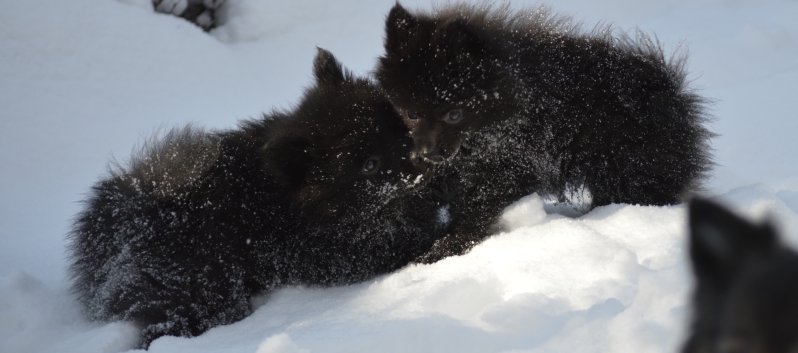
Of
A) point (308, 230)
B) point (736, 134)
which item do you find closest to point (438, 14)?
point (308, 230)

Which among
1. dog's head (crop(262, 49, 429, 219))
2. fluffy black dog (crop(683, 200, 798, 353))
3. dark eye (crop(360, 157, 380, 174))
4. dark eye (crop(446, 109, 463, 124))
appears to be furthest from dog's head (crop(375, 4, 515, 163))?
fluffy black dog (crop(683, 200, 798, 353))

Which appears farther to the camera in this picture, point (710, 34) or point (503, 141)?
point (710, 34)

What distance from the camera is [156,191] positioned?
332 centimetres

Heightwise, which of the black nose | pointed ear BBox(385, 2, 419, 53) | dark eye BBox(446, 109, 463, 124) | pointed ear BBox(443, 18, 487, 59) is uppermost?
pointed ear BBox(385, 2, 419, 53)

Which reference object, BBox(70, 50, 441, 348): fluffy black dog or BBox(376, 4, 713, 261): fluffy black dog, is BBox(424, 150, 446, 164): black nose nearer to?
BBox(376, 4, 713, 261): fluffy black dog

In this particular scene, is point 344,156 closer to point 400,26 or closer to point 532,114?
point 400,26

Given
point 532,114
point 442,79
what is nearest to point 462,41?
point 442,79

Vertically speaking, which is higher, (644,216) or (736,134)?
(736,134)

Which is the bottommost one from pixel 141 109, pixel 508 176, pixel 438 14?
pixel 508 176

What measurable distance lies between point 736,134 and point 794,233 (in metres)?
2.68

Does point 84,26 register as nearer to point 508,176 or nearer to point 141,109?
point 141,109

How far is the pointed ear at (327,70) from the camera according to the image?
3627mm

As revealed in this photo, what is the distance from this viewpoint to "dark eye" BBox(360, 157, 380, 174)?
3332 mm

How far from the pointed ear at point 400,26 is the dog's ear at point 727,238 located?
2.32 meters
